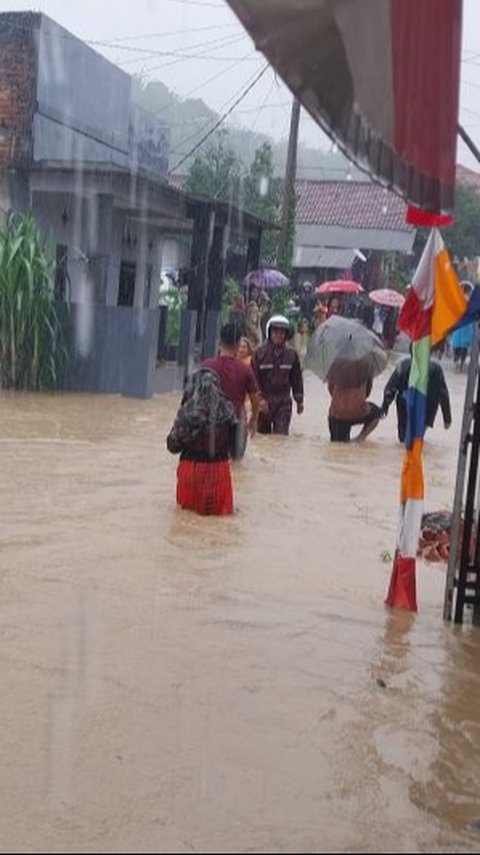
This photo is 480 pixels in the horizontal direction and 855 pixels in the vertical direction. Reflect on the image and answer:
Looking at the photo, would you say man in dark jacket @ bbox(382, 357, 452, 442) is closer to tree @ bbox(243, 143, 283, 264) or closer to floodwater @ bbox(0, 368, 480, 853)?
floodwater @ bbox(0, 368, 480, 853)

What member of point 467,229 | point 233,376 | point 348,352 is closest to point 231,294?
point 467,229

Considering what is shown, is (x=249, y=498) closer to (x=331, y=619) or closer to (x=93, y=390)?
(x=331, y=619)

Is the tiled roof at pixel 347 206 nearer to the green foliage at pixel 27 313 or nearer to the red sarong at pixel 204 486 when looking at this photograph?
the green foliage at pixel 27 313

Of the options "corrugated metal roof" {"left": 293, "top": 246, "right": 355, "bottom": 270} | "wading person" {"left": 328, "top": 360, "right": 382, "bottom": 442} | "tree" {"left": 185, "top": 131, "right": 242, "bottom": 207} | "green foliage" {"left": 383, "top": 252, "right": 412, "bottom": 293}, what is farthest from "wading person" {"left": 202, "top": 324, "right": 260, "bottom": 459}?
"green foliage" {"left": 383, "top": 252, "right": 412, "bottom": 293}

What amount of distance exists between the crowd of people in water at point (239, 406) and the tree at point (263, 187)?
44.1 ft

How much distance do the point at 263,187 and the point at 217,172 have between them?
1292 millimetres

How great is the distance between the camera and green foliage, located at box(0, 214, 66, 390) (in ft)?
52.3

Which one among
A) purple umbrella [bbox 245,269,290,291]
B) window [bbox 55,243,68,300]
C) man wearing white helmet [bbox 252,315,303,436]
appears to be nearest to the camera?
man wearing white helmet [bbox 252,315,303,436]

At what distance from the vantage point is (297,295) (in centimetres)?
3200

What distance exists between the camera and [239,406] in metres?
9.53

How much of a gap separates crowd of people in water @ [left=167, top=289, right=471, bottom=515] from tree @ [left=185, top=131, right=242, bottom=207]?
45.7 feet

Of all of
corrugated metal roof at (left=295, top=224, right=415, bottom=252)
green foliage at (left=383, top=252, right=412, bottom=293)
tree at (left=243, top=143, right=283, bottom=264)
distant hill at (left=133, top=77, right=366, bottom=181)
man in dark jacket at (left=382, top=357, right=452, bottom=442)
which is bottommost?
man in dark jacket at (left=382, top=357, right=452, bottom=442)

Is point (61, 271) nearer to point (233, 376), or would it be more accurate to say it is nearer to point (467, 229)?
point (233, 376)

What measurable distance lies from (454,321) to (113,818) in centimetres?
309
